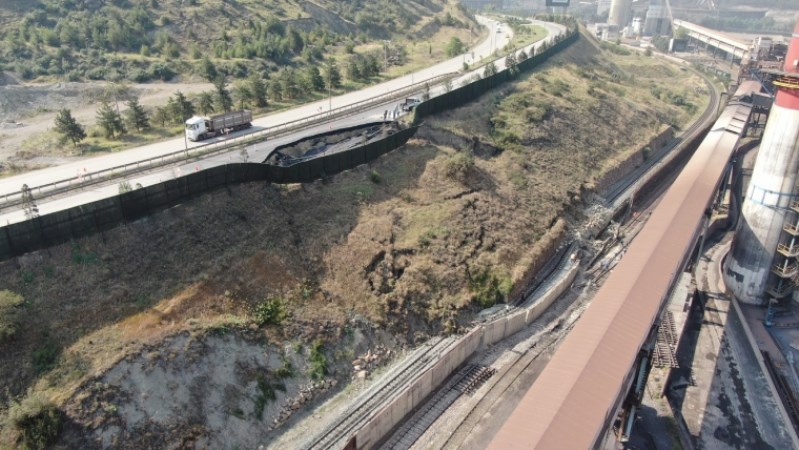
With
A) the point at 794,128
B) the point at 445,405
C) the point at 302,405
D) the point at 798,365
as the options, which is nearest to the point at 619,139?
the point at 794,128

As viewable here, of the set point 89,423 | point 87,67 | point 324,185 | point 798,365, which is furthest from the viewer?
point 87,67

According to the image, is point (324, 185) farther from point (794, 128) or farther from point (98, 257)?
point (794, 128)

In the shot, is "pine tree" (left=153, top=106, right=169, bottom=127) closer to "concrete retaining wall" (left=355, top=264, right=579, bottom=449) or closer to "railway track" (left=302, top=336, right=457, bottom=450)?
"railway track" (left=302, top=336, right=457, bottom=450)

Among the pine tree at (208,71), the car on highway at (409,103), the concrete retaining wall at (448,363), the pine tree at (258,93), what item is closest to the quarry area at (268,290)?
the concrete retaining wall at (448,363)

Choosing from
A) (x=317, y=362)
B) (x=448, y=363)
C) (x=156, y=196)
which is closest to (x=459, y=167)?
(x=448, y=363)

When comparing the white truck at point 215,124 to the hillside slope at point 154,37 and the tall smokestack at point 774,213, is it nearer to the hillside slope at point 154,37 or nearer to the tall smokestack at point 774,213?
the hillside slope at point 154,37

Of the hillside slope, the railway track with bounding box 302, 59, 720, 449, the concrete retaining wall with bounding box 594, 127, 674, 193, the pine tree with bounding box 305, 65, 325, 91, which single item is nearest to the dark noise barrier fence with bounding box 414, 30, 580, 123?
the concrete retaining wall with bounding box 594, 127, 674, 193

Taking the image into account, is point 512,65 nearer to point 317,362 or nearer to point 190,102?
point 190,102
